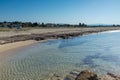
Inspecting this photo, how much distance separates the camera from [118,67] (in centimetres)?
1622

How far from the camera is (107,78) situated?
11281 mm

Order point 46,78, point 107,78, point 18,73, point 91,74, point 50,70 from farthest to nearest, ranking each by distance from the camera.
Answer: point 50,70
point 18,73
point 46,78
point 107,78
point 91,74

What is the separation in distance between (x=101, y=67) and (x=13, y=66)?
7.57 metres

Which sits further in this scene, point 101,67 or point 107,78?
point 101,67

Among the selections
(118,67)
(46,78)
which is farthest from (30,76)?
(118,67)

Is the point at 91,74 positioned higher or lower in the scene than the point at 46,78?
higher

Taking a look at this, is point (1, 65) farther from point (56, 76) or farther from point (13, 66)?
point (56, 76)

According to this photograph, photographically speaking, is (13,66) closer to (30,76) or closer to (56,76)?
(30,76)

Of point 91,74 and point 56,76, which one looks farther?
point 56,76

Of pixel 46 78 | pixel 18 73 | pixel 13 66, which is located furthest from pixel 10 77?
pixel 13 66

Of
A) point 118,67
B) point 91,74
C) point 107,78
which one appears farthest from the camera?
point 118,67

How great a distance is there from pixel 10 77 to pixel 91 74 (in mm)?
6084

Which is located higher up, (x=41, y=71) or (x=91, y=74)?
(x=91, y=74)

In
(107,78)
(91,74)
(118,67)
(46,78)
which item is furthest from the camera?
(118,67)
